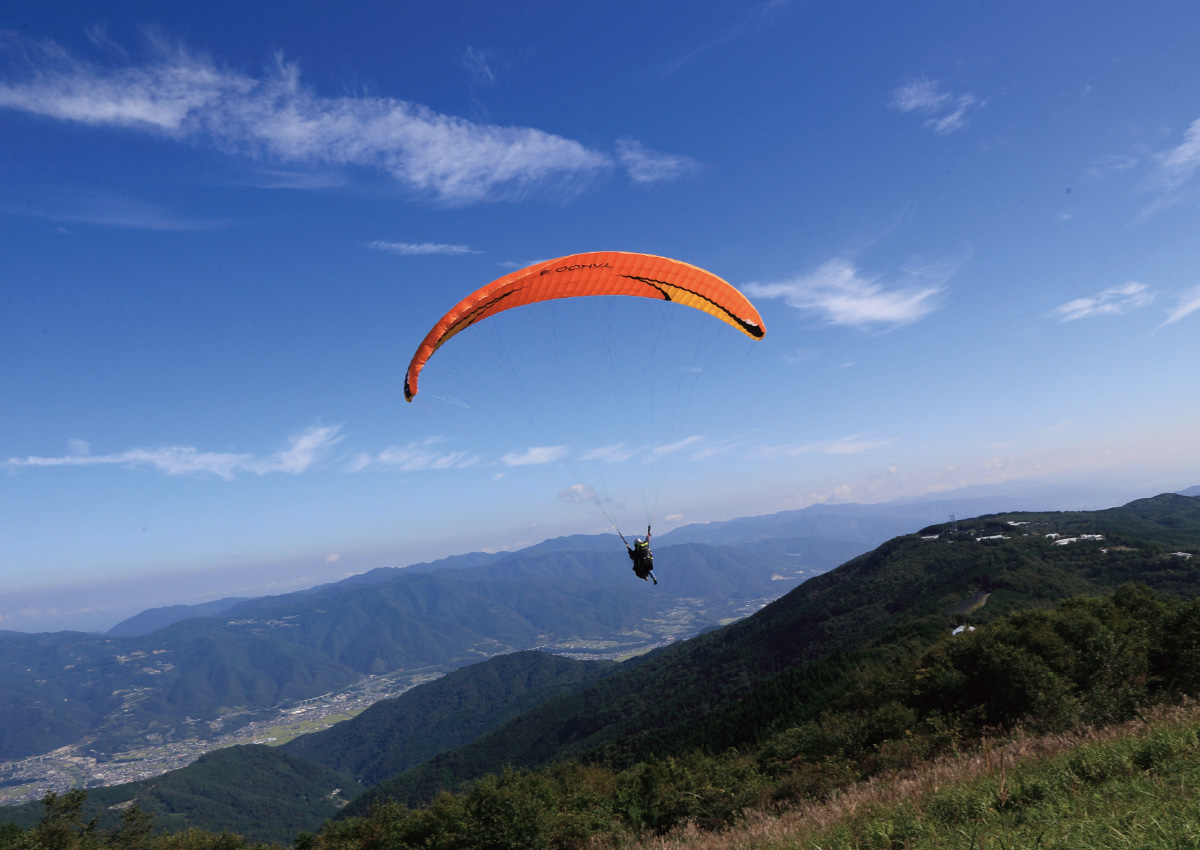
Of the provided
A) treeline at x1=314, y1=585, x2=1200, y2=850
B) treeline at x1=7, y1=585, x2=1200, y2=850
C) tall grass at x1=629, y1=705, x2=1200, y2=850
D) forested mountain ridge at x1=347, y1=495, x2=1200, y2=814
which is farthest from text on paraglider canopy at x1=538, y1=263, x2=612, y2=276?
forested mountain ridge at x1=347, y1=495, x2=1200, y2=814

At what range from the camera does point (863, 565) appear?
604 feet

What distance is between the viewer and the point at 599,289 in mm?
18234

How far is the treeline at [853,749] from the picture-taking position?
52.3 ft

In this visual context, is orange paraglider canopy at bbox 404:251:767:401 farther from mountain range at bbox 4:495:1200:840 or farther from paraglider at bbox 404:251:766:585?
mountain range at bbox 4:495:1200:840

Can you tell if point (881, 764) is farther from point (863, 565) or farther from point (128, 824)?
point (863, 565)

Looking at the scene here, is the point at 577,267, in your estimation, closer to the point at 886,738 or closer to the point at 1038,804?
the point at 1038,804

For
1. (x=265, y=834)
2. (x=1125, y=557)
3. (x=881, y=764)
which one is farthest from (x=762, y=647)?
(x=265, y=834)

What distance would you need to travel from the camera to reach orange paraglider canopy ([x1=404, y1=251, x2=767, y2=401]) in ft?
51.9

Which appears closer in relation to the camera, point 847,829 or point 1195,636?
point 847,829

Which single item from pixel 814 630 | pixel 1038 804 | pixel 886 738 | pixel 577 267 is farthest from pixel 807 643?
pixel 1038 804

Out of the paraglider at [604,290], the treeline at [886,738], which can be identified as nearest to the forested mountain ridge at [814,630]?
the treeline at [886,738]

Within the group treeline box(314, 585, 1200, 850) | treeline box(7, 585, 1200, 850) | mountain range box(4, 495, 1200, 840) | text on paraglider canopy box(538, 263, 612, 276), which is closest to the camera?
treeline box(314, 585, 1200, 850)

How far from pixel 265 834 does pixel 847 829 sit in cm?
25098

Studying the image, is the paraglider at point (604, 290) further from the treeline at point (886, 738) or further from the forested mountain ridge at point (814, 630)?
the forested mountain ridge at point (814, 630)
